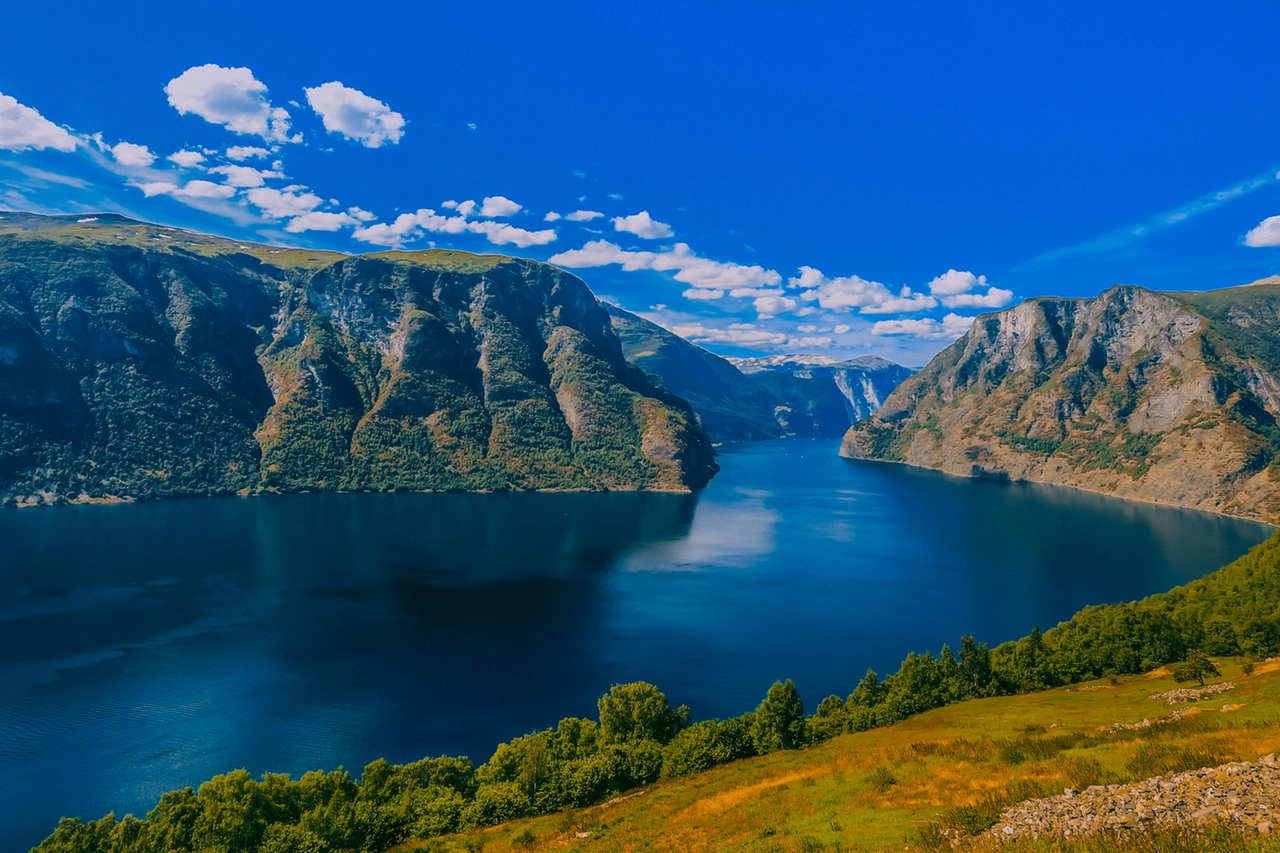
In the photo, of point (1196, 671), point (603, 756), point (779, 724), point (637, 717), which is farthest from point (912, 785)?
point (1196, 671)

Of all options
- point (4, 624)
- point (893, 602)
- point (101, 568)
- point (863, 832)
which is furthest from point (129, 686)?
point (893, 602)

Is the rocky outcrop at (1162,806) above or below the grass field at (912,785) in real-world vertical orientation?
above

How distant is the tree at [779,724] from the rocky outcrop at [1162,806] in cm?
4195

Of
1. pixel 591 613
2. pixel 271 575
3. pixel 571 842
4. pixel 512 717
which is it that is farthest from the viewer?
pixel 271 575

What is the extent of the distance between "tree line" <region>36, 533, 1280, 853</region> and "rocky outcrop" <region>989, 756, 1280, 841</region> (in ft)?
139

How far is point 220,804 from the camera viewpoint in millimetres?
57312

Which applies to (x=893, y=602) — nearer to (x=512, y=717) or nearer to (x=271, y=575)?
(x=512, y=717)

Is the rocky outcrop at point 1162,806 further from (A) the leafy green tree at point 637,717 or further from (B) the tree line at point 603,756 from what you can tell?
(A) the leafy green tree at point 637,717

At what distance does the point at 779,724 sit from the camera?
7012 centimetres

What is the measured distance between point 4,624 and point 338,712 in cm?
9332

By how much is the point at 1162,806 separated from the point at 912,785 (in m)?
16.9

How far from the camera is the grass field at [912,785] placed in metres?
32.0

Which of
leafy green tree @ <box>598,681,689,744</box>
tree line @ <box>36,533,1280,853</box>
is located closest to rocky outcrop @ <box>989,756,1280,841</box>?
tree line @ <box>36,533,1280,853</box>

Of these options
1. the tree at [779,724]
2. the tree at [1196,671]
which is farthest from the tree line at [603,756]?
the tree at [1196,671]
